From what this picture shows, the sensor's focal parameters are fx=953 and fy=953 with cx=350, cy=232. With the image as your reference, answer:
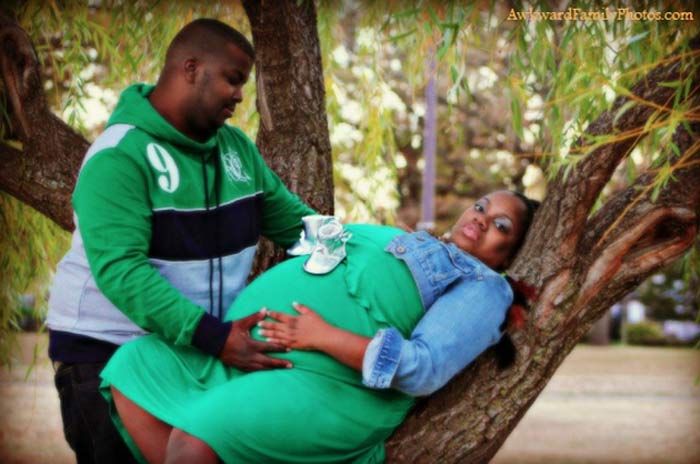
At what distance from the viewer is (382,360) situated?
2555 mm

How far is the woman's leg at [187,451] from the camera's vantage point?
99.1 inches

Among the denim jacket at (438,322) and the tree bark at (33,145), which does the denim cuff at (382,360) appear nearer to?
the denim jacket at (438,322)

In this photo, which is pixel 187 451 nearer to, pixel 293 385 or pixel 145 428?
pixel 145 428

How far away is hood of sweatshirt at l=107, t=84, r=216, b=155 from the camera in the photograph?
108 inches

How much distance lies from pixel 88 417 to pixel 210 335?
0.54 meters

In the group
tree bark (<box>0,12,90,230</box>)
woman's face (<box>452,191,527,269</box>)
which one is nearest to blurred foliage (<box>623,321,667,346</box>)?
woman's face (<box>452,191,527,269</box>)

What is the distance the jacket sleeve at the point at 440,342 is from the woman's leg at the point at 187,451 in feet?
1.52

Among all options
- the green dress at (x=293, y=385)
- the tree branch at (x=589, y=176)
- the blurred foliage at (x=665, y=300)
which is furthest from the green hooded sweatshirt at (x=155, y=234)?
the blurred foliage at (x=665, y=300)

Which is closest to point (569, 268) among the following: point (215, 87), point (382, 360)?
point (382, 360)

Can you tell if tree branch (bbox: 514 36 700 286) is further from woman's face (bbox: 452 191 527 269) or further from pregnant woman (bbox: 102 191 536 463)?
pregnant woman (bbox: 102 191 536 463)

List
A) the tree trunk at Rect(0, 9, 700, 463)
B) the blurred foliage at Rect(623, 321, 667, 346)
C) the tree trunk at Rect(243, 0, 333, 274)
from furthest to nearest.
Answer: the blurred foliage at Rect(623, 321, 667, 346), the tree trunk at Rect(243, 0, 333, 274), the tree trunk at Rect(0, 9, 700, 463)

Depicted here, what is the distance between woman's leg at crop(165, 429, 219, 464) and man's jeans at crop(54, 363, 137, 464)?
32cm

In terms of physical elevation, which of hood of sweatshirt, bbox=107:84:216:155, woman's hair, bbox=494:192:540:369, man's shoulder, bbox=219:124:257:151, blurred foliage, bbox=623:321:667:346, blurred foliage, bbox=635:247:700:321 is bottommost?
blurred foliage, bbox=623:321:667:346

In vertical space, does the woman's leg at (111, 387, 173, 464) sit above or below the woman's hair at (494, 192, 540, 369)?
below
